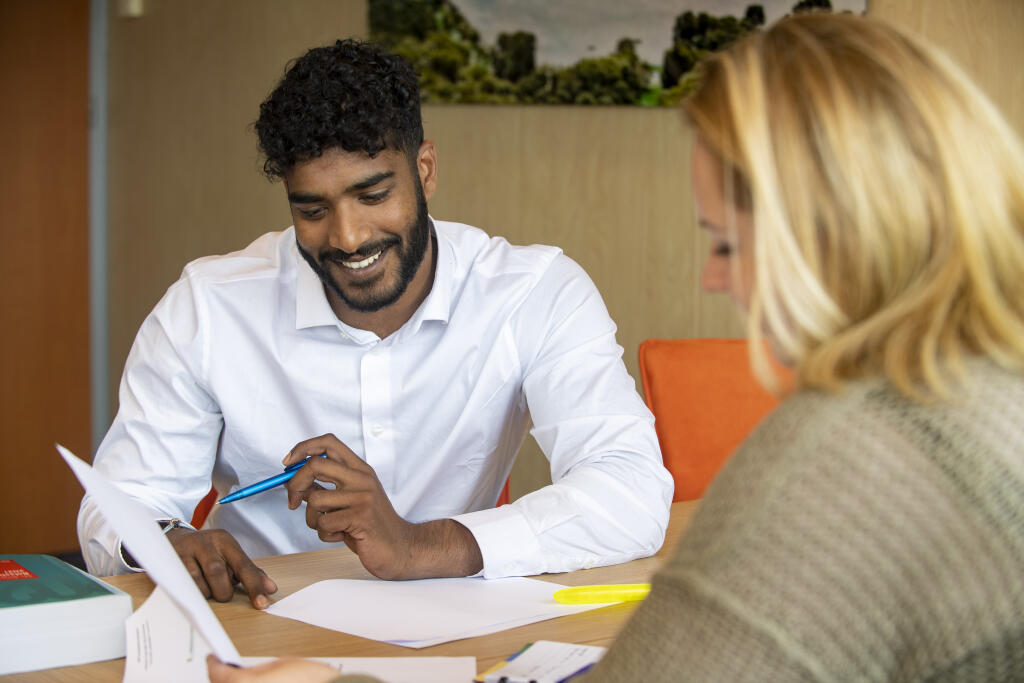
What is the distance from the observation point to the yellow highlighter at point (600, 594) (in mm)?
1219

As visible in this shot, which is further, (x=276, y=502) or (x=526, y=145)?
(x=526, y=145)

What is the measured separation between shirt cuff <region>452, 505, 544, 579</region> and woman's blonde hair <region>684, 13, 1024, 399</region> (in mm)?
678

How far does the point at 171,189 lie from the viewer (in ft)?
13.0

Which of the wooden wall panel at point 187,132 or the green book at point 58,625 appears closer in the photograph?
the green book at point 58,625

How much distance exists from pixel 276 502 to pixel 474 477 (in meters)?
0.35

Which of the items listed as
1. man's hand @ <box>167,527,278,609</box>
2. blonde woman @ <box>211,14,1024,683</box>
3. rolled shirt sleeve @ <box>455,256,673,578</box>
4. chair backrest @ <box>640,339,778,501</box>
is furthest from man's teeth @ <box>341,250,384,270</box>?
blonde woman @ <box>211,14,1024,683</box>

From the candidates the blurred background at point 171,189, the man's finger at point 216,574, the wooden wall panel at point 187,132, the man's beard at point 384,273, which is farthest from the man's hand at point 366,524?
the wooden wall panel at point 187,132

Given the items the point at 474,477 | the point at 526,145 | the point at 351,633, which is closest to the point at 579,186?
the point at 526,145

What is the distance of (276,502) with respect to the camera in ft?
5.65

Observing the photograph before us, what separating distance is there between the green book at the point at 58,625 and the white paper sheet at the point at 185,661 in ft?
0.09

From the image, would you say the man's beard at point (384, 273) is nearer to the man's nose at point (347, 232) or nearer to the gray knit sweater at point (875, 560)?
the man's nose at point (347, 232)

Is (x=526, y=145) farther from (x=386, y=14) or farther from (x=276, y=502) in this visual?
(x=276, y=502)

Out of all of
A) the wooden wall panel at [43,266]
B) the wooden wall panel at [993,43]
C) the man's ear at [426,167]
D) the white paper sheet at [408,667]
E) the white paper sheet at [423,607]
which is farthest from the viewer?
the wooden wall panel at [43,266]

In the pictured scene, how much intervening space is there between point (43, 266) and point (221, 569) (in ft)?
9.99
